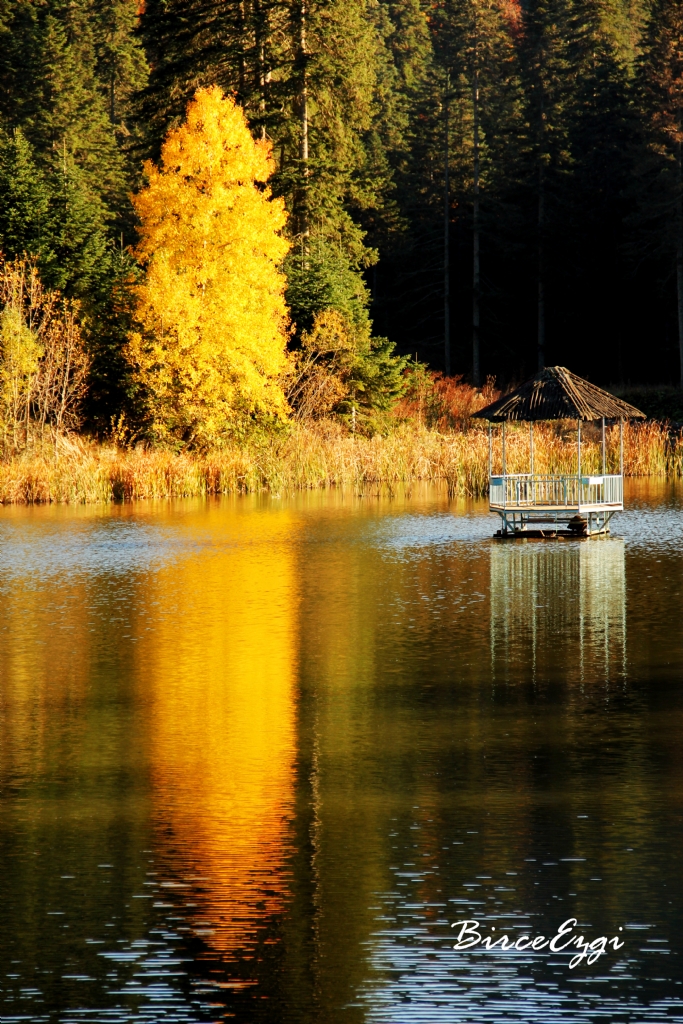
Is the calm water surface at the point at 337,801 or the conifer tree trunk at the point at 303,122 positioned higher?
the conifer tree trunk at the point at 303,122

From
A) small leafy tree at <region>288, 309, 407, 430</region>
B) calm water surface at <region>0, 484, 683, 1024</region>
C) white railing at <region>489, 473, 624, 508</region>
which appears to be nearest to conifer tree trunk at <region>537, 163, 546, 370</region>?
small leafy tree at <region>288, 309, 407, 430</region>

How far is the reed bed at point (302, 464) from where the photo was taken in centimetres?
3938

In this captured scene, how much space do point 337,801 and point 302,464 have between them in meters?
34.7

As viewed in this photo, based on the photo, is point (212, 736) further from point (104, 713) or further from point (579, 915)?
point (579, 915)

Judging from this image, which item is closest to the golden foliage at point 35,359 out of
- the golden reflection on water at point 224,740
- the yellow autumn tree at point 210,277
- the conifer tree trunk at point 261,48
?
the yellow autumn tree at point 210,277

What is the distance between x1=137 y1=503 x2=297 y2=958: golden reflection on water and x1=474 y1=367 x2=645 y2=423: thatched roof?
9.75 m

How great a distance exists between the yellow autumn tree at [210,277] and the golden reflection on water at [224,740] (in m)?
23.0

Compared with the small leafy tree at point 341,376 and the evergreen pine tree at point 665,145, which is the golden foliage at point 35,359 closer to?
the small leafy tree at point 341,376

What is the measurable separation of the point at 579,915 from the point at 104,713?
20.4 feet

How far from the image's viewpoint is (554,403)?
2956cm

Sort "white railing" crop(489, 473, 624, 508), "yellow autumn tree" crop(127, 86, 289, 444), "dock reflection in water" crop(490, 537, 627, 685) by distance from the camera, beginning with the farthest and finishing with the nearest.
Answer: "yellow autumn tree" crop(127, 86, 289, 444), "white railing" crop(489, 473, 624, 508), "dock reflection in water" crop(490, 537, 627, 685)

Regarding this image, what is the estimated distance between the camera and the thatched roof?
2936 centimetres

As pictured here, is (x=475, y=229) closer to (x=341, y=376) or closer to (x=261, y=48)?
(x=261, y=48)
